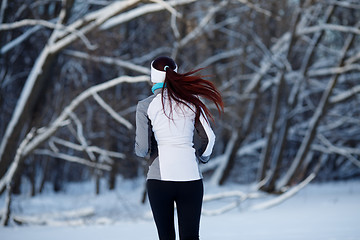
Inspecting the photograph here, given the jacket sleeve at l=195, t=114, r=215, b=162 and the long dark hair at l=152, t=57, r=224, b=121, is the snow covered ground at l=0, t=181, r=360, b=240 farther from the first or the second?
the long dark hair at l=152, t=57, r=224, b=121

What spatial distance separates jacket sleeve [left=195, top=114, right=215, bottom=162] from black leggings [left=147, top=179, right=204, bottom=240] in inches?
7.1

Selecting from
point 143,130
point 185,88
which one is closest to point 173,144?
point 143,130

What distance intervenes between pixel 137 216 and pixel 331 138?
30.2 ft

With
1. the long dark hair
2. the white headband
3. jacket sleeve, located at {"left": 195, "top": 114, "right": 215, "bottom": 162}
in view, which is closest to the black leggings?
jacket sleeve, located at {"left": 195, "top": 114, "right": 215, "bottom": 162}

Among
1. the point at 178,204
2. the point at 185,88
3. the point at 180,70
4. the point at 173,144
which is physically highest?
the point at 180,70

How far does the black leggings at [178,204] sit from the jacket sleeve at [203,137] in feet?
0.59

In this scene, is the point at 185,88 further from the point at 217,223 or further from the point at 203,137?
the point at 217,223

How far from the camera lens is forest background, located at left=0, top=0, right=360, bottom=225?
26.1ft

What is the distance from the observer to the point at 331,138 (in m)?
15.5

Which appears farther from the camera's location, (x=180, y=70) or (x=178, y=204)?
(x=180, y=70)

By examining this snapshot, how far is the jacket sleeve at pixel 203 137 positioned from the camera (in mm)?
2926

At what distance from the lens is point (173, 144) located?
288cm

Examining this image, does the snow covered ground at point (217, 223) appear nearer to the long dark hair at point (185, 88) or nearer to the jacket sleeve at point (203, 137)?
the jacket sleeve at point (203, 137)

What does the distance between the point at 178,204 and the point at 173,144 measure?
0.36 meters
